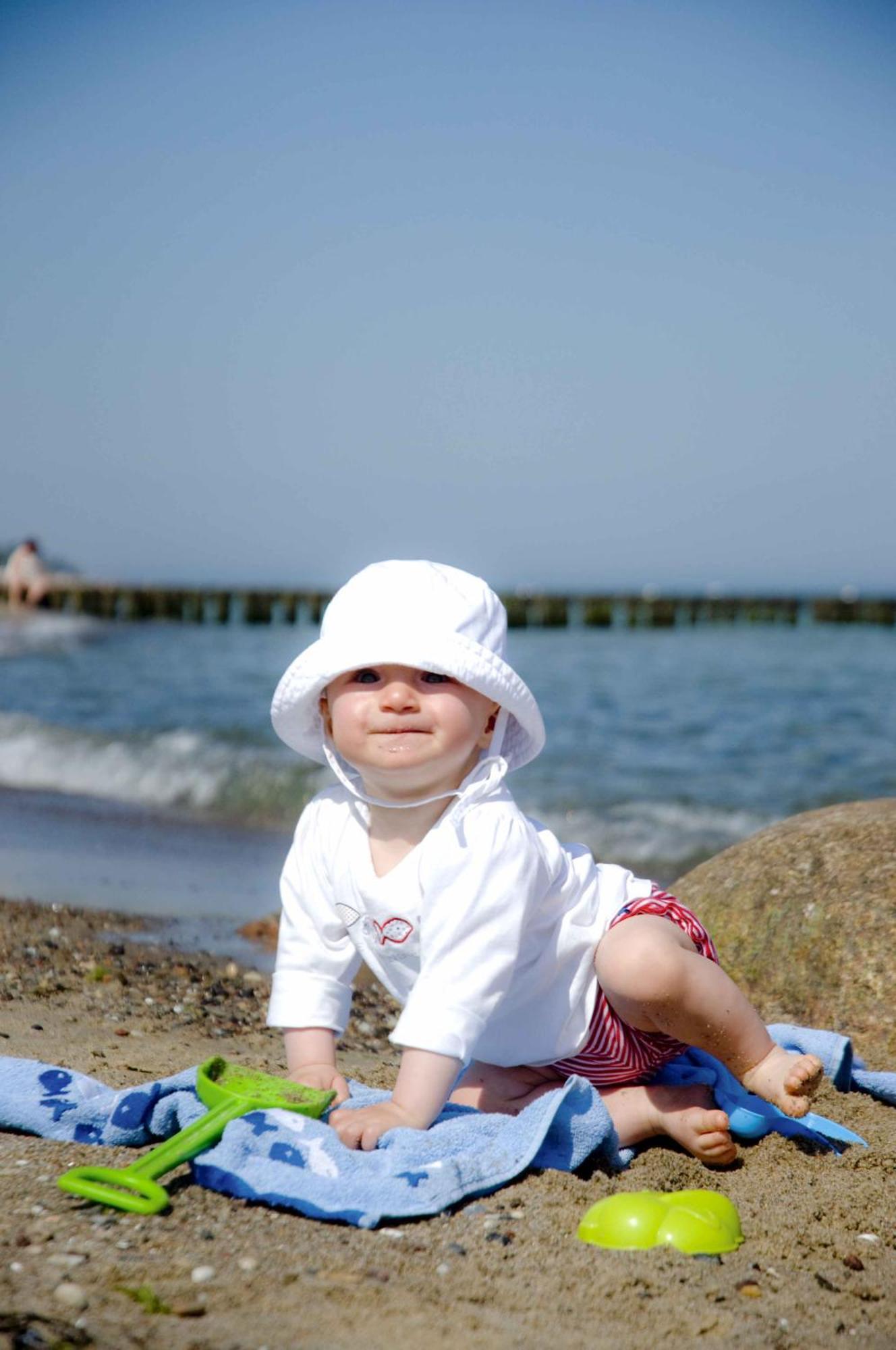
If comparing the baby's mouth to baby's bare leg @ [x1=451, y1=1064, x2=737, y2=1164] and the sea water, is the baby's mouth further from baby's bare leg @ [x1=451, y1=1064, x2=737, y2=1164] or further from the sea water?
the sea water

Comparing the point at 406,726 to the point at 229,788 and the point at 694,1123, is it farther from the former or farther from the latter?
the point at 229,788

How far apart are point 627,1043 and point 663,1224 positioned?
612mm

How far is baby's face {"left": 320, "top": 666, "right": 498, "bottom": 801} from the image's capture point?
294 cm

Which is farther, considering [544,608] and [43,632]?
[544,608]

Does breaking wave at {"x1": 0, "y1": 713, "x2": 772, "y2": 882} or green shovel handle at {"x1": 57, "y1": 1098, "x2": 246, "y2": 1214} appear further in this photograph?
breaking wave at {"x1": 0, "y1": 713, "x2": 772, "y2": 882}

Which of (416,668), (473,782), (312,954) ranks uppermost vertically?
(416,668)

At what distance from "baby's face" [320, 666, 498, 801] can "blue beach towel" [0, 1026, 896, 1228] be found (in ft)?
2.39

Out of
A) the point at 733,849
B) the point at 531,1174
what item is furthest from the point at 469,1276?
the point at 733,849

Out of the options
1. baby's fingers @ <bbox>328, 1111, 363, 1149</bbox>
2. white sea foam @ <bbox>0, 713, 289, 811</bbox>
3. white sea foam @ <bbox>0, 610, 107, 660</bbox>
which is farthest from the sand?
white sea foam @ <bbox>0, 610, 107, 660</bbox>

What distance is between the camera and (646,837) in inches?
334

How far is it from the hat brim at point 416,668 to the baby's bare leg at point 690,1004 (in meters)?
0.50

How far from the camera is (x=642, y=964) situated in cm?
293

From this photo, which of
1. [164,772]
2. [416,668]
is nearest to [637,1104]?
[416,668]

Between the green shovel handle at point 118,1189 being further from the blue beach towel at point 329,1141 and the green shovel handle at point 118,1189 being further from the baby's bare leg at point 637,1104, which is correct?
the baby's bare leg at point 637,1104
